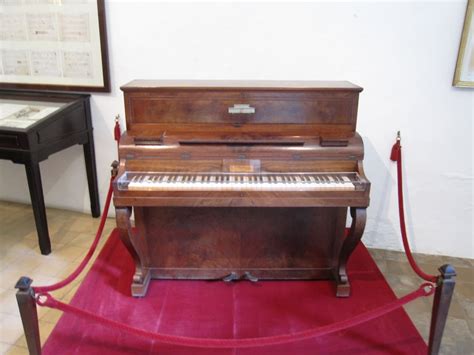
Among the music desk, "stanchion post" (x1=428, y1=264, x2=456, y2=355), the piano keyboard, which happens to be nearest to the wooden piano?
the piano keyboard

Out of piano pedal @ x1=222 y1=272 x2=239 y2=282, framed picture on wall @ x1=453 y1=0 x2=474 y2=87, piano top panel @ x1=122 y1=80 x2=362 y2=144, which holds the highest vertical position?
framed picture on wall @ x1=453 y1=0 x2=474 y2=87

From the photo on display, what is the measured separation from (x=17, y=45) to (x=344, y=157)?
2.77 m

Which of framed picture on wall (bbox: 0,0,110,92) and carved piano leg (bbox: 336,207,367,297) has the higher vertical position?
framed picture on wall (bbox: 0,0,110,92)

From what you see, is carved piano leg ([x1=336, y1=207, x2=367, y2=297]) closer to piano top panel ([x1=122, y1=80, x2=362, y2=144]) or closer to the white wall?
piano top panel ([x1=122, y1=80, x2=362, y2=144])

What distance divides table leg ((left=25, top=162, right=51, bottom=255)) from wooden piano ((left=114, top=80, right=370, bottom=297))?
2.93ft

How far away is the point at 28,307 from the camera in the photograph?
5.23ft

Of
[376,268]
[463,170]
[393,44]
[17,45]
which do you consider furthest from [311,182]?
[17,45]

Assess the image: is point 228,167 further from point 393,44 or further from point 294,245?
point 393,44

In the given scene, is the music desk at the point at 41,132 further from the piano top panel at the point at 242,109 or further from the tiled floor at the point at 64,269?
the piano top panel at the point at 242,109

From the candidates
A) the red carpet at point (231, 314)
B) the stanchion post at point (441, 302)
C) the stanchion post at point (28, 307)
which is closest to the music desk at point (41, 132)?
the red carpet at point (231, 314)

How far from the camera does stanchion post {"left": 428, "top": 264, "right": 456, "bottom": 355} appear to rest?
5.49ft

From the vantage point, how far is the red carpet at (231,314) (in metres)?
1.99

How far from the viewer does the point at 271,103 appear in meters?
2.21

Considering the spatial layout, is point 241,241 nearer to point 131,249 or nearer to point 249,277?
point 249,277
